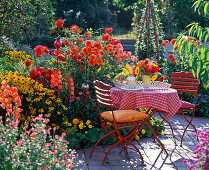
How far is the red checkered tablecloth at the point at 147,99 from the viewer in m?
4.12

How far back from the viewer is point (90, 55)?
4848 millimetres

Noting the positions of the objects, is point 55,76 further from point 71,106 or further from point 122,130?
point 122,130

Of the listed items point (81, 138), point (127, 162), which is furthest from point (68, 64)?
point (127, 162)

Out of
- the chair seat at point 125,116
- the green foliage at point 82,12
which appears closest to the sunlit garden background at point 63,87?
the chair seat at point 125,116

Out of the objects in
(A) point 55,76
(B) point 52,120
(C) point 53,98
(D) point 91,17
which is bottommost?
(B) point 52,120

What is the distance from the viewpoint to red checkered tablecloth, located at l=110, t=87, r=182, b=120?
412 cm

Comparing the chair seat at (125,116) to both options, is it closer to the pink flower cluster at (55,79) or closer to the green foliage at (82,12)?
the pink flower cluster at (55,79)

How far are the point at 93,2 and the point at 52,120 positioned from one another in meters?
14.1

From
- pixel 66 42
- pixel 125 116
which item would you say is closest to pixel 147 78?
pixel 125 116

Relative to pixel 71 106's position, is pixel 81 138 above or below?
below

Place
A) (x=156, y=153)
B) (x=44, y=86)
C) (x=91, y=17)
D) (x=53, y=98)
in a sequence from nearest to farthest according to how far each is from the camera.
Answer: (x=156, y=153), (x=53, y=98), (x=44, y=86), (x=91, y=17)

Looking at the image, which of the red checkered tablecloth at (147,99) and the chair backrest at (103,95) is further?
the red checkered tablecloth at (147,99)

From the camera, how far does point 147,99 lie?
13.5ft

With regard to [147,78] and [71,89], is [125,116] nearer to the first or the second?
[147,78]
